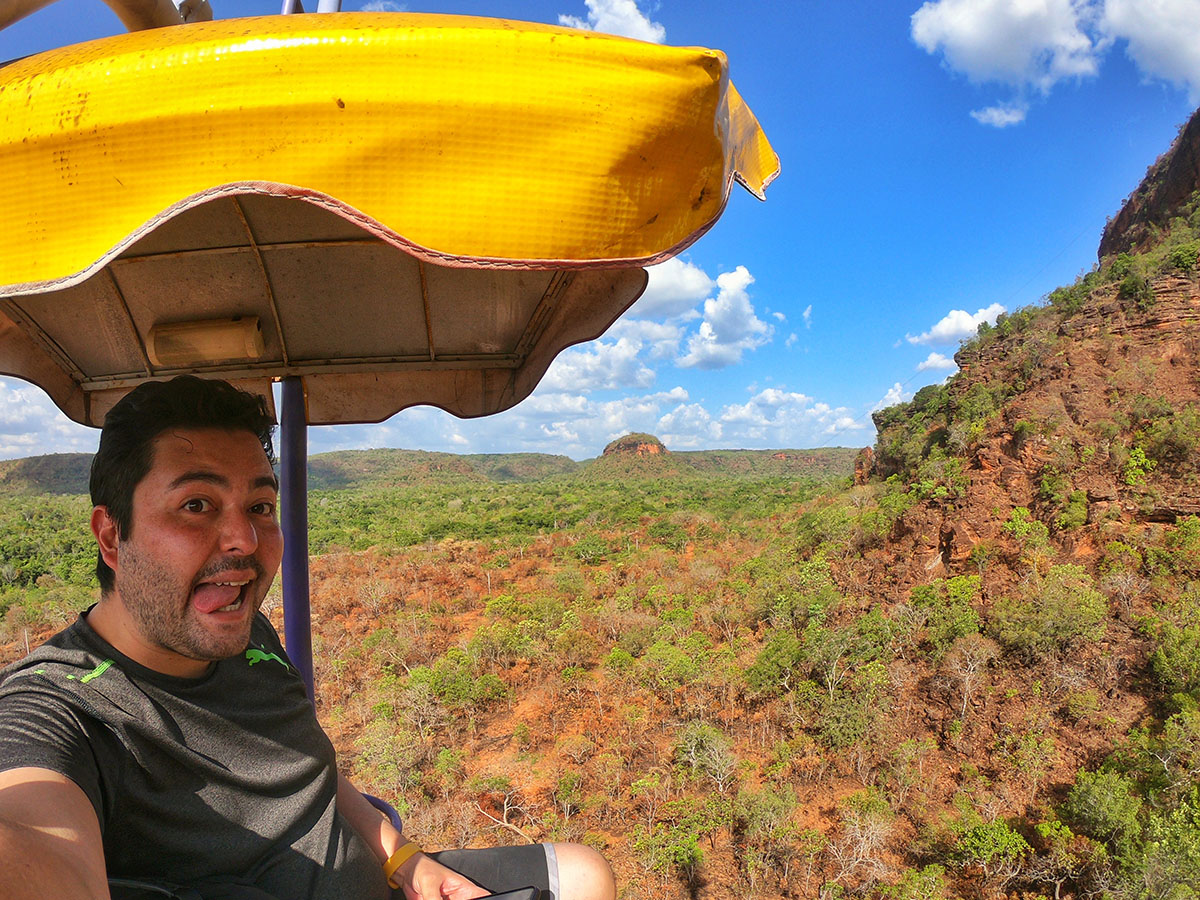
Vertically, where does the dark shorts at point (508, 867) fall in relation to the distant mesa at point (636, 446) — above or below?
below

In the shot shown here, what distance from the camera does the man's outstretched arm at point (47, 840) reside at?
0.64m

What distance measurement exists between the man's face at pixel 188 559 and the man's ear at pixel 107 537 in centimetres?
3

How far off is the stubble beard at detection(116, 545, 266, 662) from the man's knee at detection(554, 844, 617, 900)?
38.9 inches

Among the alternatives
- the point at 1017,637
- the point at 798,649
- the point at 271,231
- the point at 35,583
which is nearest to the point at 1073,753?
the point at 1017,637

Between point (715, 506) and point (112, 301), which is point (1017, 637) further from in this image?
point (715, 506)

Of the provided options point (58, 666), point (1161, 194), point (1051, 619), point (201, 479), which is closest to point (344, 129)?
point (201, 479)

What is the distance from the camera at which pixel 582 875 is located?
4.93 ft

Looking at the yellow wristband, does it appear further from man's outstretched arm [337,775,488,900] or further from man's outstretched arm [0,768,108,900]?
man's outstretched arm [0,768,108,900]

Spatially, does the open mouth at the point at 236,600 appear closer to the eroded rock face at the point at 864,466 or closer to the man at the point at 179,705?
the man at the point at 179,705

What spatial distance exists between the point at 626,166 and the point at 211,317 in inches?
56.4

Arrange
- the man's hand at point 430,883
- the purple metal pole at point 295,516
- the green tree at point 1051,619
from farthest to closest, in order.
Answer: the green tree at point 1051,619 → the purple metal pole at point 295,516 → the man's hand at point 430,883

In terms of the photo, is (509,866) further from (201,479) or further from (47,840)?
(201,479)

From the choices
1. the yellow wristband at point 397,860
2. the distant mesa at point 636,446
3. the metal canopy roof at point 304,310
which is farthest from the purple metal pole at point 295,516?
the distant mesa at point 636,446

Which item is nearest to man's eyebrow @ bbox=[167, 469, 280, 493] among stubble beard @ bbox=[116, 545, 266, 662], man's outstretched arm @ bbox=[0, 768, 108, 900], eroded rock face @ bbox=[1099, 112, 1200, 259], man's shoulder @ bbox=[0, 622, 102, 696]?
stubble beard @ bbox=[116, 545, 266, 662]
